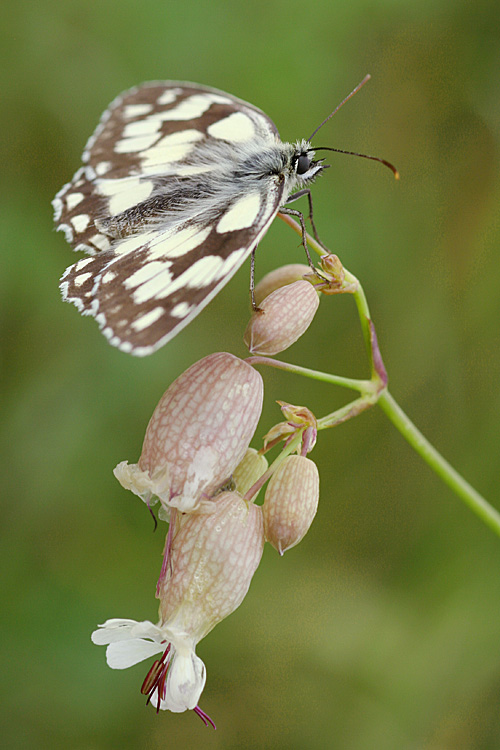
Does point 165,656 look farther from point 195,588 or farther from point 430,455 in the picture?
point 430,455

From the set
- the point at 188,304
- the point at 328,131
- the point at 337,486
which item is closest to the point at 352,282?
the point at 188,304

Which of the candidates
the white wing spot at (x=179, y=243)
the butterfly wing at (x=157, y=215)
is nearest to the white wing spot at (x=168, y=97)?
the butterfly wing at (x=157, y=215)

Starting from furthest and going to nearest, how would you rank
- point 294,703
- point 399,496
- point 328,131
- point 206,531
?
point 328,131 → point 399,496 → point 294,703 → point 206,531

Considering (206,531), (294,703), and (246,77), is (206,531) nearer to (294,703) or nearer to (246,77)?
(294,703)

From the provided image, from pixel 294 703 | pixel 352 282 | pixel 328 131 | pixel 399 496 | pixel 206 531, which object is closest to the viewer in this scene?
pixel 206 531

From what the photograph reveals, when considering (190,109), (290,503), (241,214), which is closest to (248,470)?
(290,503)

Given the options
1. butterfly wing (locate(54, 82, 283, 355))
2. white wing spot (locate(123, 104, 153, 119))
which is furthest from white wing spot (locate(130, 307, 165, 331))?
white wing spot (locate(123, 104, 153, 119))
